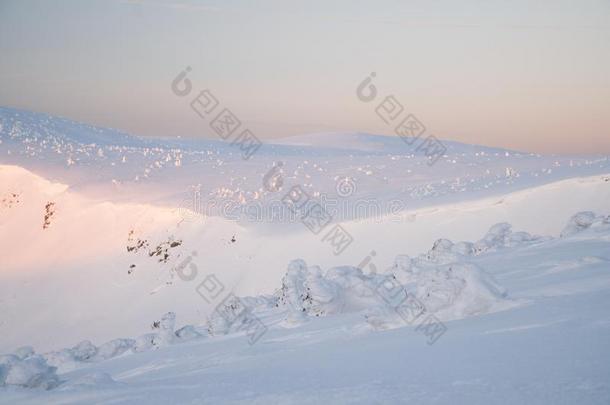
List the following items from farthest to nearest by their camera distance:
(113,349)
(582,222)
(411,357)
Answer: (582,222), (113,349), (411,357)

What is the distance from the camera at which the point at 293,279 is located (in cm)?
585

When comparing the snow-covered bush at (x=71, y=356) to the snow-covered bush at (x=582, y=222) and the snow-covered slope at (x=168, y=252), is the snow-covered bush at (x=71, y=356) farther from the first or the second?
the snow-covered bush at (x=582, y=222)

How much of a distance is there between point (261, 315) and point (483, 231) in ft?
17.3

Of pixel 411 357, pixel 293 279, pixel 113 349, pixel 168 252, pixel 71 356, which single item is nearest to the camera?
pixel 411 357

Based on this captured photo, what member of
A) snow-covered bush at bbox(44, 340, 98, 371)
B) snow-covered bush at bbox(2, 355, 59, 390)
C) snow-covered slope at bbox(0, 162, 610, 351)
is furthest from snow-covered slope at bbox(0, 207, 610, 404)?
snow-covered slope at bbox(0, 162, 610, 351)

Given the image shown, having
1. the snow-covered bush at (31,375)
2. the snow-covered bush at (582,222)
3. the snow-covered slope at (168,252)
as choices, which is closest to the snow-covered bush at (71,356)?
the snow-covered bush at (31,375)

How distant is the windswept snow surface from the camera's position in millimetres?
2625

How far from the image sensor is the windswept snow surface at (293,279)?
2.62m

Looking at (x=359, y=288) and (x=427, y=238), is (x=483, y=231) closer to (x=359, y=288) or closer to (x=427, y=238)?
(x=427, y=238)

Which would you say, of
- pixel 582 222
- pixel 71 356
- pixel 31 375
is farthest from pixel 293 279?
pixel 582 222

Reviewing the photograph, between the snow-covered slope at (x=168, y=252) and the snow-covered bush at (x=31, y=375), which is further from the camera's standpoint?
the snow-covered slope at (x=168, y=252)

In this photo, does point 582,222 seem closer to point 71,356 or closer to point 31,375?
point 71,356

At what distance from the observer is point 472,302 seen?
3.52 metres

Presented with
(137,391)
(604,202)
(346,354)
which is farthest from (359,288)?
(604,202)
